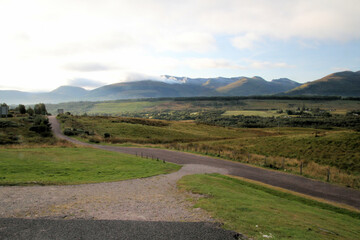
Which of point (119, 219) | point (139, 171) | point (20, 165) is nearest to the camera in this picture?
point (119, 219)

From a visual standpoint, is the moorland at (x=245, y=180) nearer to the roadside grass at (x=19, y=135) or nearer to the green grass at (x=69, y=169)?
the green grass at (x=69, y=169)

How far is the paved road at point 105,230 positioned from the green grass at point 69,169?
8642mm

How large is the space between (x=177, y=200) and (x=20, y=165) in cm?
1610

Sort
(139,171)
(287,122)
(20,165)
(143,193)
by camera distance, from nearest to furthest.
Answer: (143,193)
(20,165)
(139,171)
(287,122)

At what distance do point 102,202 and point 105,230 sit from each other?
178 inches

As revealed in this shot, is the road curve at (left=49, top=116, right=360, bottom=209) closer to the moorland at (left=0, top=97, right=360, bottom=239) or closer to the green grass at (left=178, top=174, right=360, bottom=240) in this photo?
the moorland at (left=0, top=97, right=360, bottom=239)

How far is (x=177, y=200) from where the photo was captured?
14.9 m

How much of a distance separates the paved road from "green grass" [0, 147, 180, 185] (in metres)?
8.64

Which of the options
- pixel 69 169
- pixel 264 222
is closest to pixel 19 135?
pixel 69 169

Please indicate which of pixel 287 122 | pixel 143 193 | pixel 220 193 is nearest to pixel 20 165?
pixel 143 193

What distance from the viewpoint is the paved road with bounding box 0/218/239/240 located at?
29.6 feet

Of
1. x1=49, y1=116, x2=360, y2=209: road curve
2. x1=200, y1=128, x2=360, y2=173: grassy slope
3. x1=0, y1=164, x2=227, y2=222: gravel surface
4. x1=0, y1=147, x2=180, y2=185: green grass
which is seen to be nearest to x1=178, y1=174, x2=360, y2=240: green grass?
x1=0, y1=164, x2=227, y2=222: gravel surface

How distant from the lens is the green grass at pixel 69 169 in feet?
61.5

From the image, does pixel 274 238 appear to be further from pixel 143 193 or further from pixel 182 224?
pixel 143 193
